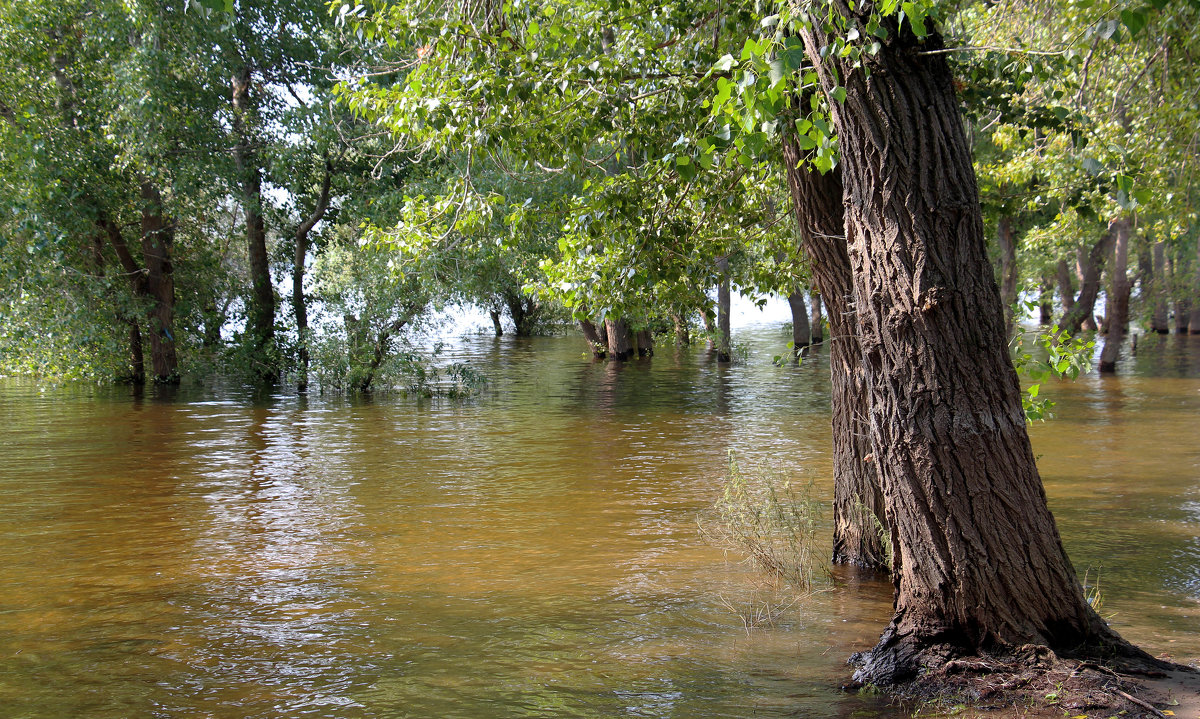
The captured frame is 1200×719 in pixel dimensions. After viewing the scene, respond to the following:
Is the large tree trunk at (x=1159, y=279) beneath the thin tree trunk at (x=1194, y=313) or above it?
above

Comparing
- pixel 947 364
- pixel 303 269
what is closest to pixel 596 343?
pixel 303 269

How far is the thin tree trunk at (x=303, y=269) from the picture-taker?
21.1m

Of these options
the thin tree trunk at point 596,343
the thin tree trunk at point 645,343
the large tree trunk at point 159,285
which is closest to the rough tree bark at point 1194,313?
the thin tree trunk at point 645,343

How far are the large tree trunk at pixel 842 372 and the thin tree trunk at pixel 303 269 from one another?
16.2m

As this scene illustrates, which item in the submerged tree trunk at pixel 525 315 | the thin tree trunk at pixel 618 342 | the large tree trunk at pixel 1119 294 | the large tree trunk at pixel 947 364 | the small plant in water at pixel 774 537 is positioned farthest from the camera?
the submerged tree trunk at pixel 525 315

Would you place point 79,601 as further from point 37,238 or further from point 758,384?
point 758,384

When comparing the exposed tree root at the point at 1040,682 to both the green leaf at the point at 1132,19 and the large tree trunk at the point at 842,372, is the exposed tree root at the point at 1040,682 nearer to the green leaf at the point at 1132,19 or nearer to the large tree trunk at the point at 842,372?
the large tree trunk at the point at 842,372

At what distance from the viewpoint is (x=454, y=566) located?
7.95 metres

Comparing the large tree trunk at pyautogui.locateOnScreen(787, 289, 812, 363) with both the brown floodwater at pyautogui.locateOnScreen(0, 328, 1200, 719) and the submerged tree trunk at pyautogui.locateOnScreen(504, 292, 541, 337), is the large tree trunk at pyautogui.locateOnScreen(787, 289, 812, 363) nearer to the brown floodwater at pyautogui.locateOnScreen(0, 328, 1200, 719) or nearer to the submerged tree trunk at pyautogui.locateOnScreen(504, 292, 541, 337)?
the brown floodwater at pyautogui.locateOnScreen(0, 328, 1200, 719)

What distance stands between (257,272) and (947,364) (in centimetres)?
2051

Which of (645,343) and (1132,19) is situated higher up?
(1132,19)

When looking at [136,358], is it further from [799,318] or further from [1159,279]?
[1159,279]

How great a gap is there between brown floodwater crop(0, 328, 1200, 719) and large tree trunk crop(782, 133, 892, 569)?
482 millimetres

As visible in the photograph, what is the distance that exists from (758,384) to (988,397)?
18149mm
